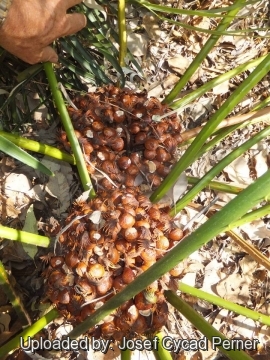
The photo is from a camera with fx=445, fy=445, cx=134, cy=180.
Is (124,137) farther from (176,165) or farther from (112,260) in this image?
(112,260)

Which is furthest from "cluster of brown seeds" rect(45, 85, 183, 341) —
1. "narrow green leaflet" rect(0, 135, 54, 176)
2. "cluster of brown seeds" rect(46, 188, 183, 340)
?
"narrow green leaflet" rect(0, 135, 54, 176)

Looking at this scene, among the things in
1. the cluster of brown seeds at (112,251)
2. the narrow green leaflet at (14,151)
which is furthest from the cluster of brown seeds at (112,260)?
the narrow green leaflet at (14,151)

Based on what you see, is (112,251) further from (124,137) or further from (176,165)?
(124,137)

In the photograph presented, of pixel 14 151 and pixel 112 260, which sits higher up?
pixel 14 151

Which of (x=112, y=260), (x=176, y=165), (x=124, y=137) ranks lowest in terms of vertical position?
(x=112, y=260)

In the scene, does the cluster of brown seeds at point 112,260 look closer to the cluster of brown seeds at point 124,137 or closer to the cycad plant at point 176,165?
the cycad plant at point 176,165

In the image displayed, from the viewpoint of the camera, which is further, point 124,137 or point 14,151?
point 124,137

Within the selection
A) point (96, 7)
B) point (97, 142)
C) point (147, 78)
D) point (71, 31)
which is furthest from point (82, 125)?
point (147, 78)

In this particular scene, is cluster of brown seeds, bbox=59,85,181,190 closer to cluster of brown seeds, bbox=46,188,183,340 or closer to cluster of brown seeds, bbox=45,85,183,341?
cluster of brown seeds, bbox=45,85,183,341

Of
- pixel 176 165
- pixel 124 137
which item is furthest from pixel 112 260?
pixel 124 137
